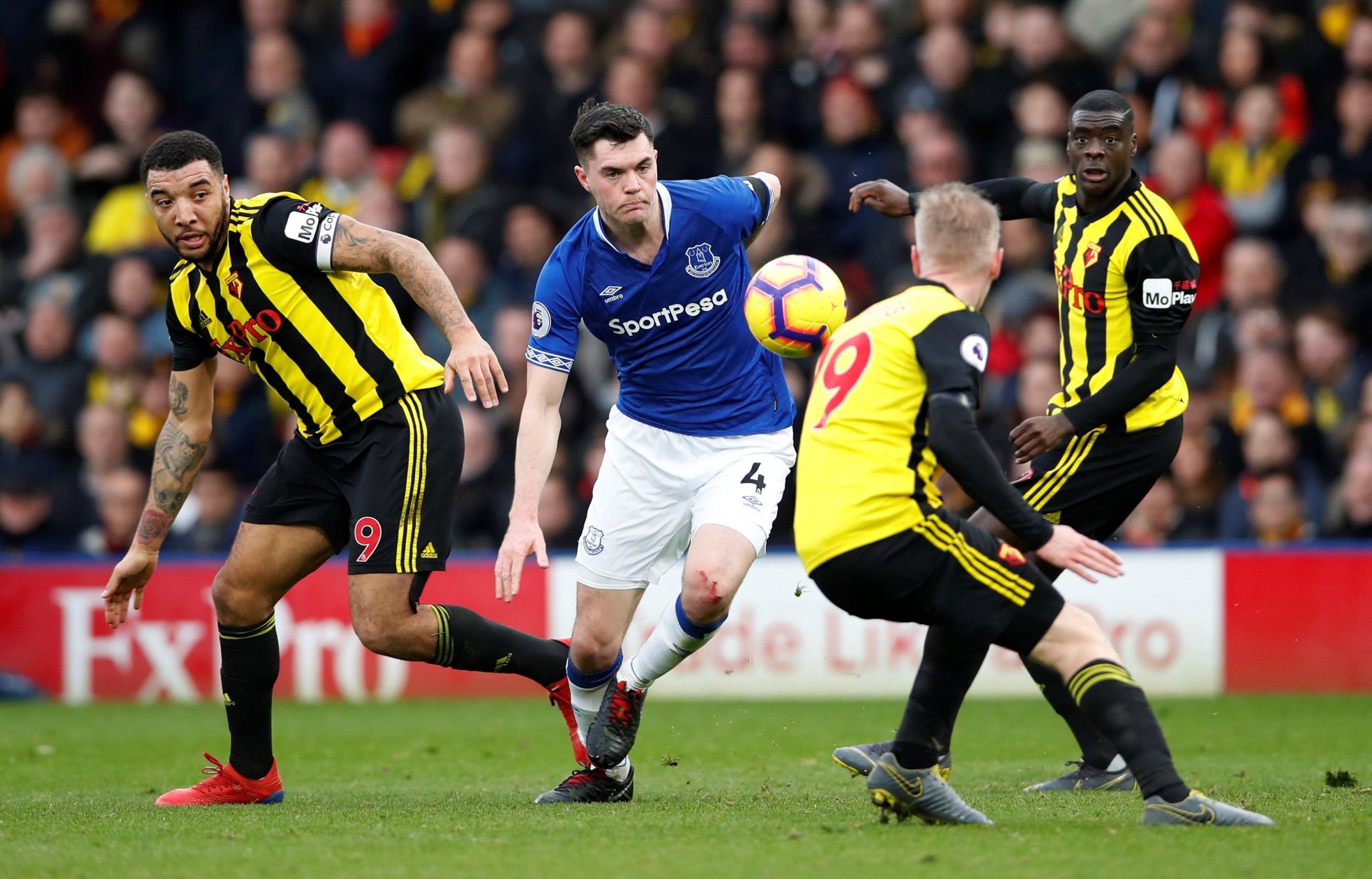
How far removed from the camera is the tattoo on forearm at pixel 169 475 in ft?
20.2

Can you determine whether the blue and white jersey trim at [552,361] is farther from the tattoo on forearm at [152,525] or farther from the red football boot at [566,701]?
the tattoo on forearm at [152,525]

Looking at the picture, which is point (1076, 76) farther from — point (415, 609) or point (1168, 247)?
point (415, 609)

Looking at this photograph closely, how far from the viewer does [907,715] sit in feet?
16.0

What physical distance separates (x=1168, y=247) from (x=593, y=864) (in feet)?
10.5

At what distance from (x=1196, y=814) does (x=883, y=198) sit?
2.81m

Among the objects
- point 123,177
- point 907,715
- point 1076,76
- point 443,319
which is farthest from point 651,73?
point 907,715

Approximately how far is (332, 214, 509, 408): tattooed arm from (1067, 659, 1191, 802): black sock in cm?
214

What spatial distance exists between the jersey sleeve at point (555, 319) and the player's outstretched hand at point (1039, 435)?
1.64 metres

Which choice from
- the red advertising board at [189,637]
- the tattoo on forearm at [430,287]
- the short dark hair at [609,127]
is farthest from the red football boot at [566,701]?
the red advertising board at [189,637]

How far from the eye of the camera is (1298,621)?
32.0ft

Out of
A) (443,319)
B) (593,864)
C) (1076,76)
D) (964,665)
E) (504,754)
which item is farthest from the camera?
(1076,76)

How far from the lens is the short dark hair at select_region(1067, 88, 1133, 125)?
5.99 meters

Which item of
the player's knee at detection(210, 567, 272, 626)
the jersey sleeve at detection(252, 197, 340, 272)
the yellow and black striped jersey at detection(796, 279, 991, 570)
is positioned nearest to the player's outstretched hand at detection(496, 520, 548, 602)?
the yellow and black striped jersey at detection(796, 279, 991, 570)

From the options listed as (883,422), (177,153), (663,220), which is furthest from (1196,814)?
(177,153)
